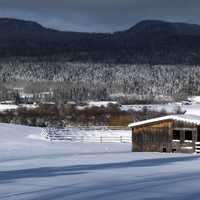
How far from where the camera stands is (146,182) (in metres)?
17.7

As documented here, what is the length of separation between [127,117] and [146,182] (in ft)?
322

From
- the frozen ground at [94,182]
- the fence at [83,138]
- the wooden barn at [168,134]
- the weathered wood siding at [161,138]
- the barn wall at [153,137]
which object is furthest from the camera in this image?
the fence at [83,138]

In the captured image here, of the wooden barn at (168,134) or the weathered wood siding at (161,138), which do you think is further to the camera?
the weathered wood siding at (161,138)

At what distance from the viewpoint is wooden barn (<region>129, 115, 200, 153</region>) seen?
4181cm

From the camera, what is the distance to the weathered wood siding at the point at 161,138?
4197cm

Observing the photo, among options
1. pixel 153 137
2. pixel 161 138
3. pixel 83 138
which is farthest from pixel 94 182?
pixel 83 138

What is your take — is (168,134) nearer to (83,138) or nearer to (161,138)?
(161,138)

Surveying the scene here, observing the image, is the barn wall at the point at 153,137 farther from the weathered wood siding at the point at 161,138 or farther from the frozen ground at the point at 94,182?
the frozen ground at the point at 94,182

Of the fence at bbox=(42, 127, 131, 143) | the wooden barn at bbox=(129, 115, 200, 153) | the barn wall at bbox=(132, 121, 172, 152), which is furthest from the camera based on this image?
the fence at bbox=(42, 127, 131, 143)

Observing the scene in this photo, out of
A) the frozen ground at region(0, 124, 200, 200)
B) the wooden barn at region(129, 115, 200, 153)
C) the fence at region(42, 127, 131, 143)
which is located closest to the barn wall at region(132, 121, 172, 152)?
the wooden barn at region(129, 115, 200, 153)

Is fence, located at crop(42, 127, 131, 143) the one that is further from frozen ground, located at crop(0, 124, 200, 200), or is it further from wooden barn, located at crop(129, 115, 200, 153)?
frozen ground, located at crop(0, 124, 200, 200)

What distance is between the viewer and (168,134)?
4250 cm

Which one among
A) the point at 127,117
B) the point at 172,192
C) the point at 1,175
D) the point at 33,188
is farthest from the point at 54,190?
the point at 127,117

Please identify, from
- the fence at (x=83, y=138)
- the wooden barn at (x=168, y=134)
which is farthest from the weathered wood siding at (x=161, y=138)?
the fence at (x=83, y=138)
